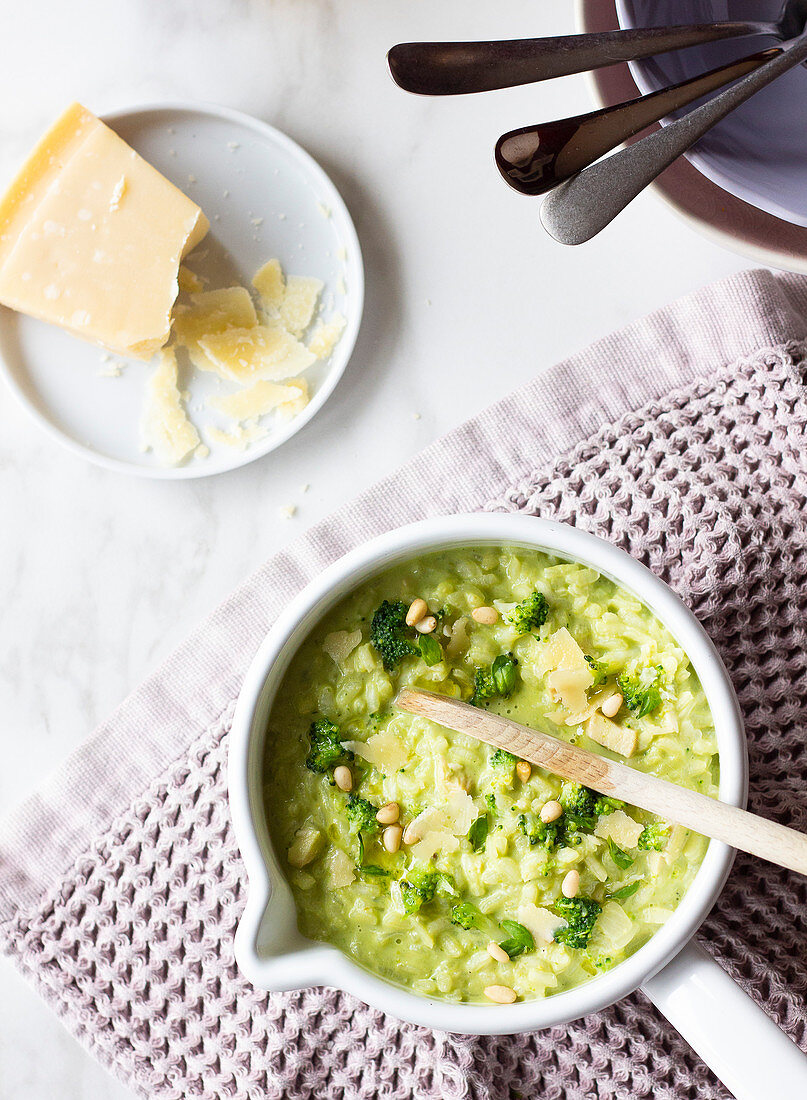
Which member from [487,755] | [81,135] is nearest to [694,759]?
[487,755]

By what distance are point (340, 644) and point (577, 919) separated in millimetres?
425

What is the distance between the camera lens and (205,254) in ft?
5.61

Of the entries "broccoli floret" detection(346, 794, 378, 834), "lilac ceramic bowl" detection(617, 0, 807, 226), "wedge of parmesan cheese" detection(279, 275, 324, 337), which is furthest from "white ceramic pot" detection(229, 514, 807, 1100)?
"wedge of parmesan cheese" detection(279, 275, 324, 337)

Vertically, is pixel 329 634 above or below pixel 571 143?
below

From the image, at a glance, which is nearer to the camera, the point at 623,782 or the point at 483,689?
the point at 623,782

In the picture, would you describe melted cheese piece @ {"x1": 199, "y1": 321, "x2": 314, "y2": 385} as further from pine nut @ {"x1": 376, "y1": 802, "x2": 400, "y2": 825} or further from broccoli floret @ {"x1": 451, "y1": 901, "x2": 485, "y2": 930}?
broccoli floret @ {"x1": 451, "y1": 901, "x2": 485, "y2": 930}

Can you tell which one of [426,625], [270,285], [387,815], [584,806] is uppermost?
[270,285]

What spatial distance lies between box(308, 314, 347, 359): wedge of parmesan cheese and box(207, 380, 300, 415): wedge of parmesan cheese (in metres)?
0.07

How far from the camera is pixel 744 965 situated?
1413 millimetres

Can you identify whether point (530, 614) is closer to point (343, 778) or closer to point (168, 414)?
point (343, 778)

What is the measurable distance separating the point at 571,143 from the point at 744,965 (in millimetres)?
1097

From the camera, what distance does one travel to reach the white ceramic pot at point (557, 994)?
1014mm

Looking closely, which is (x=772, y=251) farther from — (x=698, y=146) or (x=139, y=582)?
(x=139, y=582)

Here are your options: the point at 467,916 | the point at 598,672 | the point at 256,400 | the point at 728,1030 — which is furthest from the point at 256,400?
the point at 728,1030
